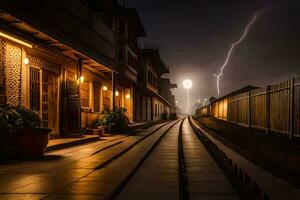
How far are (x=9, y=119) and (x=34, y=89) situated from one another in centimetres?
498

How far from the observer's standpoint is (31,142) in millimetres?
10445

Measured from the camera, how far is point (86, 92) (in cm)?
2212

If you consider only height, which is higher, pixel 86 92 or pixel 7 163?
pixel 86 92

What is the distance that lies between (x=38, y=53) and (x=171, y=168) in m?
8.04

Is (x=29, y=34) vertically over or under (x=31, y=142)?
over

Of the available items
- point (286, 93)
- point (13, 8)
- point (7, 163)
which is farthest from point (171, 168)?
point (286, 93)

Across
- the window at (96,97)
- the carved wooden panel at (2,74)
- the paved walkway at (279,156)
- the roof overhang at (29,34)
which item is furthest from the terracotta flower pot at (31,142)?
the window at (96,97)

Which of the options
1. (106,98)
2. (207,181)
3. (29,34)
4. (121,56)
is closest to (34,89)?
(29,34)

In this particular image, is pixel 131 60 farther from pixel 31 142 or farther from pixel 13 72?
pixel 31 142

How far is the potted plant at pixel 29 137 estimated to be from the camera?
10273 millimetres

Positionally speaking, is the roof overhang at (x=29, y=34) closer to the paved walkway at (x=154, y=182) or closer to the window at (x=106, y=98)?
the paved walkway at (x=154, y=182)

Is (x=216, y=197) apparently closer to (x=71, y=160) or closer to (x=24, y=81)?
(x=71, y=160)

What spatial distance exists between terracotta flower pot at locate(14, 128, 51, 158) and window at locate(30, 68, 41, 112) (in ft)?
13.4

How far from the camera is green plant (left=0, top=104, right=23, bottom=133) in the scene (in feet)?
31.4
